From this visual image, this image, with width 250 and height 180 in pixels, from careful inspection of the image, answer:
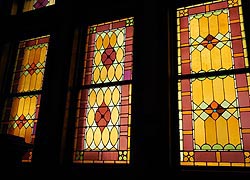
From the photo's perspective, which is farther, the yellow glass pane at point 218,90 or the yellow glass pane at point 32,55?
the yellow glass pane at point 32,55

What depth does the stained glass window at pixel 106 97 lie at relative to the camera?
8.92 feet

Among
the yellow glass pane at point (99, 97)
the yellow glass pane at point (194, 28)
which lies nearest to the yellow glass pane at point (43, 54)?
the yellow glass pane at point (99, 97)

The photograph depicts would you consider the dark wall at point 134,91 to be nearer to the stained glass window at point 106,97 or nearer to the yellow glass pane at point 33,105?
the stained glass window at point 106,97

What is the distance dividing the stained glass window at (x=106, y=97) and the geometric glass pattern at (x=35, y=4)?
89cm

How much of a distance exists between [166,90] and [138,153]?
23.4 inches

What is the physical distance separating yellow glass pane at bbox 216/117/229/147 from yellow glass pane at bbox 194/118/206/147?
0.39 feet

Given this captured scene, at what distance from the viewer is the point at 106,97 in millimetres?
2922

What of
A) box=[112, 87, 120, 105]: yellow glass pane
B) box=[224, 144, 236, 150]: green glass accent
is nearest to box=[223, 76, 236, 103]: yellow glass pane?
box=[224, 144, 236, 150]: green glass accent

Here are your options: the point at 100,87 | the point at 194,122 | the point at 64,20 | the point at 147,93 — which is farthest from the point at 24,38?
the point at 194,122

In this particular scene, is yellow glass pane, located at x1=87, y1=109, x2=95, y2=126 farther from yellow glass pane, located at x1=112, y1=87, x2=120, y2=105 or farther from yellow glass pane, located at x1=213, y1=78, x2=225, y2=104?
yellow glass pane, located at x1=213, y1=78, x2=225, y2=104

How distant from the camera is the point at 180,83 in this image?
2623mm

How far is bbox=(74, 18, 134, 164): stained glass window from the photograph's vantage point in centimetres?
272

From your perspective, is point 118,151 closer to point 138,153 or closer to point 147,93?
point 138,153

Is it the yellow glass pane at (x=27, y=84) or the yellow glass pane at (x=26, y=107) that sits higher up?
the yellow glass pane at (x=27, y=84)
